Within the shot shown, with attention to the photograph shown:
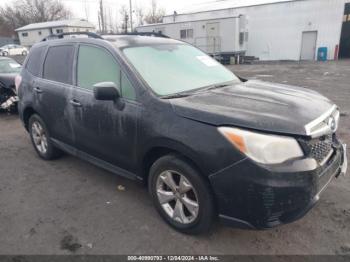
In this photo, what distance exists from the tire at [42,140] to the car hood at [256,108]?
8.61 ft

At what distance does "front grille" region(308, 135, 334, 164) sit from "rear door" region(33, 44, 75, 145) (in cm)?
276

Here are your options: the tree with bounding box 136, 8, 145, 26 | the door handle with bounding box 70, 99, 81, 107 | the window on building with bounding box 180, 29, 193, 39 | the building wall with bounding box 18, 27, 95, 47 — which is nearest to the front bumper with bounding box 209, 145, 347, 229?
the door handle with bounding box 70, 99, 81, 107

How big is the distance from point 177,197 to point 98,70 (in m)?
1.70

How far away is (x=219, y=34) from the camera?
Answer: 22.1 m

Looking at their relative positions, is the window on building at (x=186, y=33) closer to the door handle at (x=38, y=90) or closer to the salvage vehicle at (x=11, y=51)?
the door handle at (x=38, y=90)

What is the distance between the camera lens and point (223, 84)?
338 centimetres

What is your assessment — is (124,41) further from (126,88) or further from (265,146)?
(265,146)

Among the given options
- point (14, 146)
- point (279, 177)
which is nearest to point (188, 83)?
point (279, 177)

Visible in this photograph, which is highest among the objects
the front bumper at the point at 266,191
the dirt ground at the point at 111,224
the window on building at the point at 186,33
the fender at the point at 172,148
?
the window on building at the point at 186,33

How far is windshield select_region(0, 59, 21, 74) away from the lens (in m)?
8.58

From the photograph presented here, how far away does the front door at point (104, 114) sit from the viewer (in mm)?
2945

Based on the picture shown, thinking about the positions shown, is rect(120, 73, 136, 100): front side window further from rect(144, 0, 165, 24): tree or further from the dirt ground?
rect(144, 0, 165, 24): tree

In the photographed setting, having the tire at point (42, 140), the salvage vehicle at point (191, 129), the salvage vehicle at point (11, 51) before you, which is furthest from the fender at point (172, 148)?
the salvage vehicle at point (11, 51)

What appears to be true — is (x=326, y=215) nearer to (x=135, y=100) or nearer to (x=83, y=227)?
(x=135, y=100)
